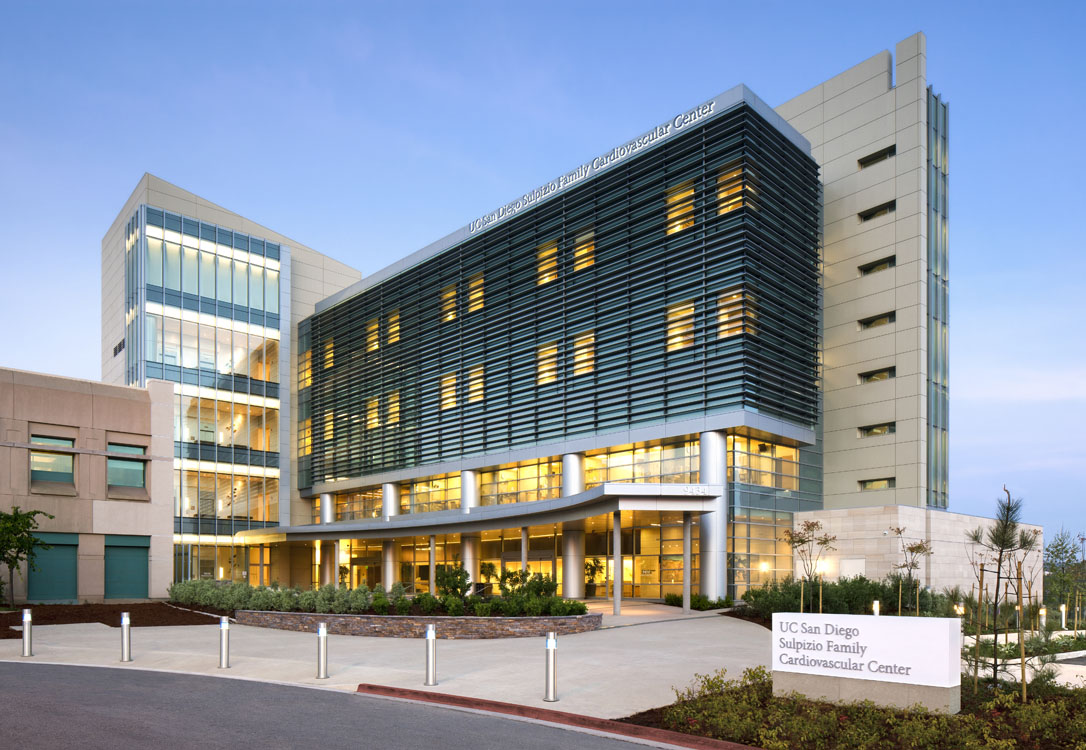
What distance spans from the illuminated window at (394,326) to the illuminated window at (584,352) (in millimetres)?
16798

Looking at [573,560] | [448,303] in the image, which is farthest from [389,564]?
[448,303]

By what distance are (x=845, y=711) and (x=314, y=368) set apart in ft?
176

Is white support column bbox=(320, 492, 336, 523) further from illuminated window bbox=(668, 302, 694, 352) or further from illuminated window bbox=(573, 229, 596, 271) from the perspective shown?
illuminated window bbox=(668, 302, 694, 352)

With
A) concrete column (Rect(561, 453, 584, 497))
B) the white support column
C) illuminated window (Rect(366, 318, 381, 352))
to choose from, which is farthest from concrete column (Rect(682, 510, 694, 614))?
the white support column

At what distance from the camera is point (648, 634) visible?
2272 centimetres

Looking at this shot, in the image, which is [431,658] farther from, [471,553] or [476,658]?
[471,553]

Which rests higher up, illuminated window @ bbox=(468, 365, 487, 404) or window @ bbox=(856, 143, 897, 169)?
window @ bbox=(856, 143, 897, 169)

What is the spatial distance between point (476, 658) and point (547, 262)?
27.5m

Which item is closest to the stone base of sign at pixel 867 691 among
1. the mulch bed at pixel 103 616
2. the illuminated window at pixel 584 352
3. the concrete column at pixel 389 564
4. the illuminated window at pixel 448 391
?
the mulch bed at pixel 103 616

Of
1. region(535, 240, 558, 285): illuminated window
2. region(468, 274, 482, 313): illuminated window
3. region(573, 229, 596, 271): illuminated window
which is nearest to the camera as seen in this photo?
region(573, 229, 596, 271): illuminated window

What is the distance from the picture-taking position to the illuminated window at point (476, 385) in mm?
45469

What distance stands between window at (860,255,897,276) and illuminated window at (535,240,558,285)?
1468 cm

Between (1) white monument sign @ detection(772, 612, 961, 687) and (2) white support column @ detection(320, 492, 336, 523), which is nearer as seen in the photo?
(1) white monument sign @ detection(772, 612, 961, 687)

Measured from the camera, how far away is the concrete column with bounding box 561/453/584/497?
1563 inches
